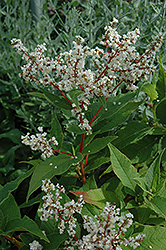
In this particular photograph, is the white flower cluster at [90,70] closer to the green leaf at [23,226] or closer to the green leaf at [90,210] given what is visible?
the green leaf at [90,210]

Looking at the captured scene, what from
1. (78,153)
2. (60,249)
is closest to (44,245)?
(60,249)

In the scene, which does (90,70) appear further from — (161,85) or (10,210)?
(10,210)

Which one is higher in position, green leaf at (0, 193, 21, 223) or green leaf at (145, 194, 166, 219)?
green leaf at (0, 193, 21, 223)

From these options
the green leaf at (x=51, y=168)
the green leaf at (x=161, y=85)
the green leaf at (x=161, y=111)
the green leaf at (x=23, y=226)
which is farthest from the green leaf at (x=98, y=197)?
the green leaf at (x=161, y=85)

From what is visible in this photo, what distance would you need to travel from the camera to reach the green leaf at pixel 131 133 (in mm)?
1809

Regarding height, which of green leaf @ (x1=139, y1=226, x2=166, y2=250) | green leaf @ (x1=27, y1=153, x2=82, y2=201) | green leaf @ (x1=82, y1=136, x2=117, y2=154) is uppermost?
green leaf @ (x1=27, y1=153, x2=82, y2=201)

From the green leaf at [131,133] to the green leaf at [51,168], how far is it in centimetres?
39

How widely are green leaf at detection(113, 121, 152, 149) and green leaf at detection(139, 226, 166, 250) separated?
573mm

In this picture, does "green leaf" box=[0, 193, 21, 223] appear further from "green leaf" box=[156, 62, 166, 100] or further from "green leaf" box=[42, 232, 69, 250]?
"green leaf" box=[156, 62, 166, 100]

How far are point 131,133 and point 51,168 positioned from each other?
67 cm

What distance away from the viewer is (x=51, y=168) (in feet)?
→ 4.90

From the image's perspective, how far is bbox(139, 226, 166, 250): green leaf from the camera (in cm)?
143

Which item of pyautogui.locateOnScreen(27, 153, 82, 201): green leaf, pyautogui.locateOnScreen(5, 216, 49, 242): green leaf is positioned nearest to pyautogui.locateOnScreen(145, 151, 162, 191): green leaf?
pyautogui.locateOnScreen(27, 153, 82, 201): green leaf

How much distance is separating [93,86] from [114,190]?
765mm
